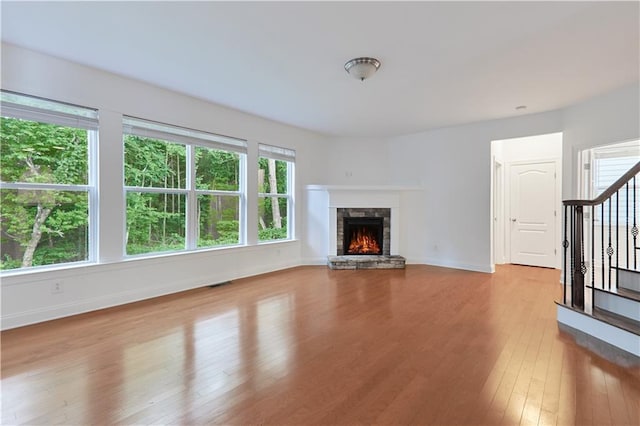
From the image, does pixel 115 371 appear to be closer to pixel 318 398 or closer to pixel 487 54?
pixel 318 398

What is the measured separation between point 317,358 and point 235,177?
3.45m

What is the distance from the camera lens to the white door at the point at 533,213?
578cm

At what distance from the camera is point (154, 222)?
13.3 ft

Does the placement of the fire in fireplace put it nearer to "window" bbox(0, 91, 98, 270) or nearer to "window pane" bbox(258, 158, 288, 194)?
"window pane" bbox(258, 158, 288, 194)

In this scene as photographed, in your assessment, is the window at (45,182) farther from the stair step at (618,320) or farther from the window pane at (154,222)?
the stair step at (618,320)

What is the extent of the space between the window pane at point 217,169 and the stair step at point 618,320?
15.5ft

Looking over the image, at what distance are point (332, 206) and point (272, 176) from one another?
133 centimetres

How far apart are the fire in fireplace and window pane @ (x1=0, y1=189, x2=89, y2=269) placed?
14.1 ft

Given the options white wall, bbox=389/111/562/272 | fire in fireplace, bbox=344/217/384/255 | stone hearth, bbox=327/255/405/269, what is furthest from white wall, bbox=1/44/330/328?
white wall, bbox=389/111/562/272

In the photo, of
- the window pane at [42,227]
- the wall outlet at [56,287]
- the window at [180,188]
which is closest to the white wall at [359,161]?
the window at [180,188]

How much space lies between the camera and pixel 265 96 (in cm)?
416

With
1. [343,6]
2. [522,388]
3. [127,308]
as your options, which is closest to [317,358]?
[522,388]

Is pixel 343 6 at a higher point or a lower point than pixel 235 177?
higher

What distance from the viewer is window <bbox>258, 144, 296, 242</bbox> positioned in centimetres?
545
